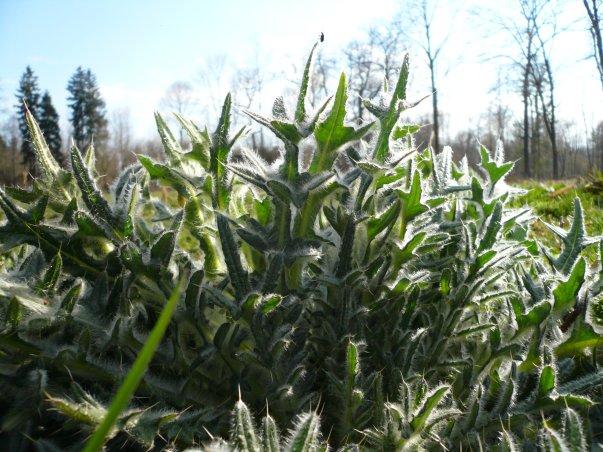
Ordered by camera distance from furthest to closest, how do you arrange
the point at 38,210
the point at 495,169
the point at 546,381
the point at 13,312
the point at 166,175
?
the point at 495,169 → the point at 166,175 → the point at 38,210 → the point at 546,381 → the point at 13,312

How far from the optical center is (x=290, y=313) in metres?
1.02

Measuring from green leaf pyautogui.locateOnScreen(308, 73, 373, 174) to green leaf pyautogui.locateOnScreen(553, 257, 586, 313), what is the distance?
586 millimetres

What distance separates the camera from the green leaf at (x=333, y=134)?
3.34 ft

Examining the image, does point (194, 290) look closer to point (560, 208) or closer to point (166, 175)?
point (166, 175)

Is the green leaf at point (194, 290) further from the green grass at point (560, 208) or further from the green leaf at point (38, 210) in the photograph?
the green grass at point (560, 208)

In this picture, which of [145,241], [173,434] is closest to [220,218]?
[145,241]

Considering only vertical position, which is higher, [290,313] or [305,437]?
[290,313]

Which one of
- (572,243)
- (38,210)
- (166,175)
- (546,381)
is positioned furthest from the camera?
(572,243)

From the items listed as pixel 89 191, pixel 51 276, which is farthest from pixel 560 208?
pixel 51 276

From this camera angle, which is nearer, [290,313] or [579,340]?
[290,313]

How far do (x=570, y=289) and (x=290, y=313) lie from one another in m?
0.66

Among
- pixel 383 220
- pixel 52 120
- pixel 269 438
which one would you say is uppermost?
pixel 52 120

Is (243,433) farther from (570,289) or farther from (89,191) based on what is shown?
(570,289)

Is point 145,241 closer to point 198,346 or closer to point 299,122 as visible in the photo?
point 198,346
